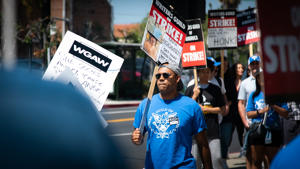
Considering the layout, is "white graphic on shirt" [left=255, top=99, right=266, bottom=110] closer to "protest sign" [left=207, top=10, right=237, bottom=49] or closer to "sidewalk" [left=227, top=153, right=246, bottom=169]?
"protest sign" [left=207, top=10, right=237, bottom=49]

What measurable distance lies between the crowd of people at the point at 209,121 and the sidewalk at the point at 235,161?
367mm

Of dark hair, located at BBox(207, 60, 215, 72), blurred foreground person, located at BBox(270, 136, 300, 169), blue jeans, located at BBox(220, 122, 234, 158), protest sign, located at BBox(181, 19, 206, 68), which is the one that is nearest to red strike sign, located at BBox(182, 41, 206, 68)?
protest sign, located at BBox(181, 19, 206, 68)

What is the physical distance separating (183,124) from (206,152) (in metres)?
0.59

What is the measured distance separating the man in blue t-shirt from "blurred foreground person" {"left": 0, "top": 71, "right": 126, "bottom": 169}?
2.82 meters

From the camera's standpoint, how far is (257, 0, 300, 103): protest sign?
2.10m

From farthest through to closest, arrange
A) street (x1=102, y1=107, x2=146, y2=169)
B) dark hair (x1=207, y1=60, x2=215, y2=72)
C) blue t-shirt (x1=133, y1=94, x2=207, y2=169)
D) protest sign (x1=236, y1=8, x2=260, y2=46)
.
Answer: protest sign (x1=236, y1=8, x2=260, y2=46) < dark hair (x1=207, y1=60, x2=215, y2=72) < street (x1=102, y1=107, x2=146, y2=169) < blue t-shirt (x1=133, y1=94, x2=207, y2=169)

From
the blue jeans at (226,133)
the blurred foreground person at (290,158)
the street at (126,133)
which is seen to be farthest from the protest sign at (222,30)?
the blurred foreground person at (290,158)

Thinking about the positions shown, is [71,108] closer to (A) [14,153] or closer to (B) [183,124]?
(A) [14,153]

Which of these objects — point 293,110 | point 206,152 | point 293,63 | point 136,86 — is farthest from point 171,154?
point 136,86

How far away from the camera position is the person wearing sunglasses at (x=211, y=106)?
5449mm

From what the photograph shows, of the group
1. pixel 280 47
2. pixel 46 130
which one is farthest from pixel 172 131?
pixel 46 130

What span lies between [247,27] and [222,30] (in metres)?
1.09

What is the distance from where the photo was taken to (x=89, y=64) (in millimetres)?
3650

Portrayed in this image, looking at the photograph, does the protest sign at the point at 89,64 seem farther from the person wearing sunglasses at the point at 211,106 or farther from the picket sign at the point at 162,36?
the person wearing sunglasses at the point at 211,106
